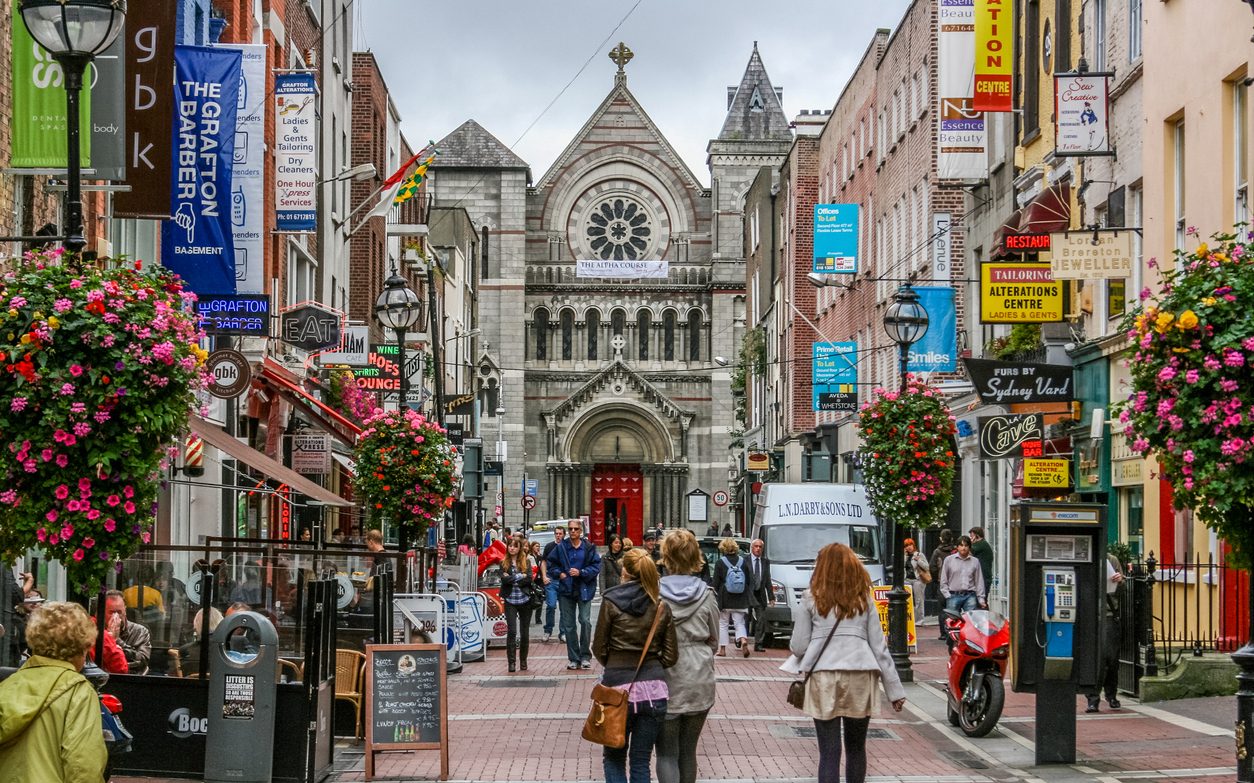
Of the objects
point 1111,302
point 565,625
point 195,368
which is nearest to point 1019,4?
point 1111,302

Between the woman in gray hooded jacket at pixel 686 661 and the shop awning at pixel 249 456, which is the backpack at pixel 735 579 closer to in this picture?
the shop awning at pixel 249 456

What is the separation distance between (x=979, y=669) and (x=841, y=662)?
14.8 feet

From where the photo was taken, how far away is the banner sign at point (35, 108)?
47.8ft

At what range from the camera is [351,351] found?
3278 cm

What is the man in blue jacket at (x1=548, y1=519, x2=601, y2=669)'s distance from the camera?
22203mm

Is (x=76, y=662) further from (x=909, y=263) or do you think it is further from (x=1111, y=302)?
(x=909, y=263)

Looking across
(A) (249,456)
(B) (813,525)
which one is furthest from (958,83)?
(A) (249,456)

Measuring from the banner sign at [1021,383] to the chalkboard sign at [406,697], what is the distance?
1092 centimetres

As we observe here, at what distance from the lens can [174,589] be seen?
13273mm

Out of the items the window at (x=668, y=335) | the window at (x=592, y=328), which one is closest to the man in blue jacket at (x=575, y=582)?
the window at (x=592, y=328)

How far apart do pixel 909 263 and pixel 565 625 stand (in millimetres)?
18011

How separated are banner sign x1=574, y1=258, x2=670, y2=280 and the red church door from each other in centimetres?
833

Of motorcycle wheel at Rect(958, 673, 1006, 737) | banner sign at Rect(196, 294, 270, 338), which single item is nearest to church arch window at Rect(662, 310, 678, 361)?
banner sign at Rect(196, 294, 270, 338)

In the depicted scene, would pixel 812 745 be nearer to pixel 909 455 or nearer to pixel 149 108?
pixel 909 455
